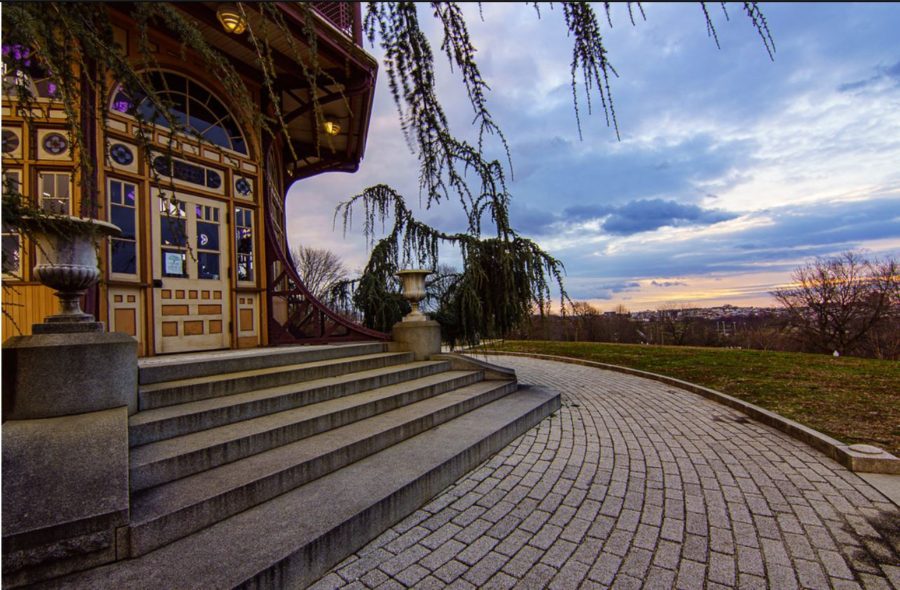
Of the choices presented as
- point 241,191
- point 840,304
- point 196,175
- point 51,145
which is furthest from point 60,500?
point 840,304

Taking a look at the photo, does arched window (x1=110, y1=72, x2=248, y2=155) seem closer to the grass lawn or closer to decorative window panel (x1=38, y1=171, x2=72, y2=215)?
decorative window panel (x1=38, y1=171, x2=72, y2=215)

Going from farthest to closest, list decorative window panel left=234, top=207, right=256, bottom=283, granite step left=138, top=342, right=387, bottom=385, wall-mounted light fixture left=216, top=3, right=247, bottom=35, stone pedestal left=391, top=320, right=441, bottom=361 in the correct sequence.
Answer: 1. decorative window panel left=234, top=207, right=256, bottom=283
2. stone pedestal left=391, top=320, right=441, bottom=361
3. wall-mounted light fixture left=216, top=3, right=247, bottom=35
4. granite step left=138, top=342, right=387, bottom=385

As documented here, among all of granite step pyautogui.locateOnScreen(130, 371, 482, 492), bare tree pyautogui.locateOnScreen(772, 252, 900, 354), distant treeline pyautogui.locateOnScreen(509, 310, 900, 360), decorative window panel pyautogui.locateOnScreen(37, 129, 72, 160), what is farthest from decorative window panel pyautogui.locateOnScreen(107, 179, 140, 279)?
bare tree pyautogui.locateOnScreen(772, 252, 900, 354)

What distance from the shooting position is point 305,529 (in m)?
2.19

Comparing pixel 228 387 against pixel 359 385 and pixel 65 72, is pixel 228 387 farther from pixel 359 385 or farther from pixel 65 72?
pixel 65 72

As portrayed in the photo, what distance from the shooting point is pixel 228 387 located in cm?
366

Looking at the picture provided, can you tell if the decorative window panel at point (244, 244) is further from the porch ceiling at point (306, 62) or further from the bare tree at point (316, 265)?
the bare tree at point (316, 265)

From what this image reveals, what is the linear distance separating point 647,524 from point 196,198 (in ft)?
23.2

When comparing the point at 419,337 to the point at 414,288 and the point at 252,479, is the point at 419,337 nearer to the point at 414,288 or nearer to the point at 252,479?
the point at 414,288

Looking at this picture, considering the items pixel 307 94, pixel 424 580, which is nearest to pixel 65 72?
pixel 424 580

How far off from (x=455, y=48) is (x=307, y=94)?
6.79 meters

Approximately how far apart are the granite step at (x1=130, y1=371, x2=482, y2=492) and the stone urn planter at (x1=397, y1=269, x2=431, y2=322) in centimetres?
197

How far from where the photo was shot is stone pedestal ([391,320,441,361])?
19.8 feet

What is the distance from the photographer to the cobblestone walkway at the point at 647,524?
2.10 m
